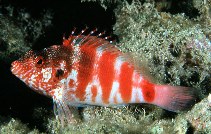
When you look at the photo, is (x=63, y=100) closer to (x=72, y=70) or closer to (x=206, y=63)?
(x=72, y=70)

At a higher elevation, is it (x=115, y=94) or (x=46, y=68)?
(x=46, y=68)

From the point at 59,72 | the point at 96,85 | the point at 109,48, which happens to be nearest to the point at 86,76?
the point at 96,85

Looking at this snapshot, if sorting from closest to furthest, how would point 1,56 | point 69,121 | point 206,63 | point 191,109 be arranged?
1. point 191,109
2. point 69,121
3. point 206,63
4. point 1,56

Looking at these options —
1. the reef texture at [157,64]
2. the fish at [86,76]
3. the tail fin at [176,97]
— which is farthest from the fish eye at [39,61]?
the tail fin at [176,97]

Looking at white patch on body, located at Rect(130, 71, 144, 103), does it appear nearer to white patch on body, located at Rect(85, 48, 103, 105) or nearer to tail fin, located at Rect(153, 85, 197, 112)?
tail fin, located at Rect(153, 85, 197, 112)

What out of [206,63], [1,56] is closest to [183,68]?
[206,63]

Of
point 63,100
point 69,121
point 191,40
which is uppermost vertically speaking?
point 191,40

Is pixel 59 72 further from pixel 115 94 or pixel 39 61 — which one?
pixel 115 94
